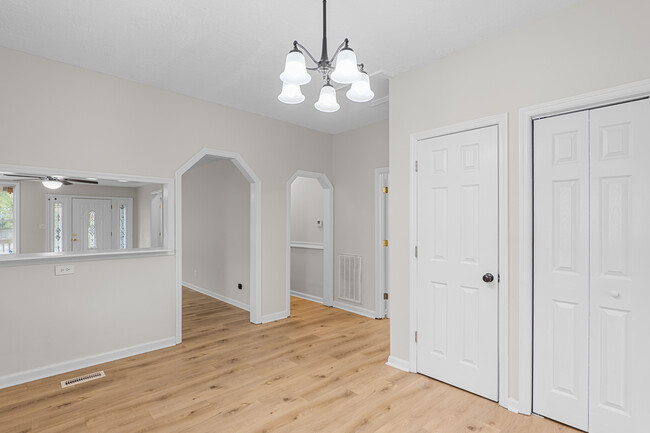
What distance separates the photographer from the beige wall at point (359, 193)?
477 centimetres

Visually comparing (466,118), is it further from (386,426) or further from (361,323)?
(361,323)

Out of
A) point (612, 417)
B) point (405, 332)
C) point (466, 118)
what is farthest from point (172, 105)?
point (612, 417)

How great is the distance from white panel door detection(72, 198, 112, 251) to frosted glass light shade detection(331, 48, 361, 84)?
281 centimetres

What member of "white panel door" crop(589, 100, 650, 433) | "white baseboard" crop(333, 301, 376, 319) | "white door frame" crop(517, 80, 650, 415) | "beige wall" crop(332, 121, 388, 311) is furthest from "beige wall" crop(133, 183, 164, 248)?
"white panel door" crop(589, 100, 650, 433)

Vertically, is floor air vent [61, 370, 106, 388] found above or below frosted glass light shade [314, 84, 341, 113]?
below

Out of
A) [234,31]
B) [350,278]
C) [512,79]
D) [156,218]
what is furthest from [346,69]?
[350,278]

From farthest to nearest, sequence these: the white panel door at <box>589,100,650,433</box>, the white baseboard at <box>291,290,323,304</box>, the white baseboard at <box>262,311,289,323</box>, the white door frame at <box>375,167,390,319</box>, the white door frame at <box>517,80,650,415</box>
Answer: the white baseboard at <box>291,290,323,304</box>
the white door frame at <box>375,167,390,319</box>
the white baseboard at <box>262,311,289,323</box>
the white door frame at <box>517,80,650,415</box>
the white panel door at <box>589,100,650,433</box>

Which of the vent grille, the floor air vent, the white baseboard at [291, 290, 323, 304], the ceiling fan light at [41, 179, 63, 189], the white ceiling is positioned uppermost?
the white ceiling

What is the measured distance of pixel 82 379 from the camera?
2.87m

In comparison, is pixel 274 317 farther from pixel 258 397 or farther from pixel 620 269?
pixel 620 269

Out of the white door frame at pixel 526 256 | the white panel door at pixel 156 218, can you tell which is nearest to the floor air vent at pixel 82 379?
the white panel door at pixel 156 218

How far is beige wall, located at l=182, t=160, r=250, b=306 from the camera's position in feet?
17.5

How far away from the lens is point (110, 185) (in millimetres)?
3348

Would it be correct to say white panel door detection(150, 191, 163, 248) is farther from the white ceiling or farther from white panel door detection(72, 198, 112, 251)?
the white ceiling
